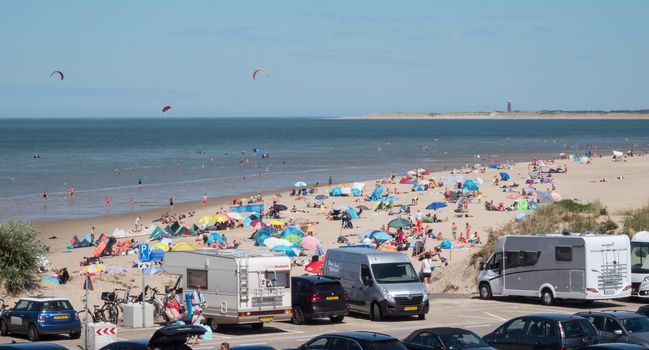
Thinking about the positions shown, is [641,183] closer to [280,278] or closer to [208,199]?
[208,199]

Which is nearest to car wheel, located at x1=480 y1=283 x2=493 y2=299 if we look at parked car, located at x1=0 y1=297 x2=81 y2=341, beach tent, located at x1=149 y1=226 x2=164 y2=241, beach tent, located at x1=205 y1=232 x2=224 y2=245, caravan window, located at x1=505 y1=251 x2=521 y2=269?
caravan window, located at x1=505 y1=251 x2=521 y2=269

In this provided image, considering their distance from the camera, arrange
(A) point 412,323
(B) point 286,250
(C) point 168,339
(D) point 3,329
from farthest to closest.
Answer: (B) point 286,250
(A) point 412,323
(D) point 3,329
(C) point 168,339

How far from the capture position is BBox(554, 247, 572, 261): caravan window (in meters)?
25.1

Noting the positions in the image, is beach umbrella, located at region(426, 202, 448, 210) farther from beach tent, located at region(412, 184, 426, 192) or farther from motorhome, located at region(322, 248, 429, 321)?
motorhome, located at region(322, 248, 429, 321)

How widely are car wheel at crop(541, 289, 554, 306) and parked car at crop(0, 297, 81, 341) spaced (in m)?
12.1

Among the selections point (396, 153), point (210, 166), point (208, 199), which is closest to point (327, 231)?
point (208, 199)

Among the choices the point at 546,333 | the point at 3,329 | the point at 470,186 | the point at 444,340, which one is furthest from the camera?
the point at 470,186

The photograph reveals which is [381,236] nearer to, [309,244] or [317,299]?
[309,244]

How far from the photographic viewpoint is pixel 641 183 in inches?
2758

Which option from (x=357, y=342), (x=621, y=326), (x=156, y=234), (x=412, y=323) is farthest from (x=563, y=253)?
(x=156, y=234)

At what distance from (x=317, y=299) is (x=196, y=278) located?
2.88 meters

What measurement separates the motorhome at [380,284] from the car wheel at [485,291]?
3619 millimetres

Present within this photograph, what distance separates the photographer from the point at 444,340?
15781 mm

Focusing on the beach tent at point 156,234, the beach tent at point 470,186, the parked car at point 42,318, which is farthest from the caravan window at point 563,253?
the beach tent at point 470,186
